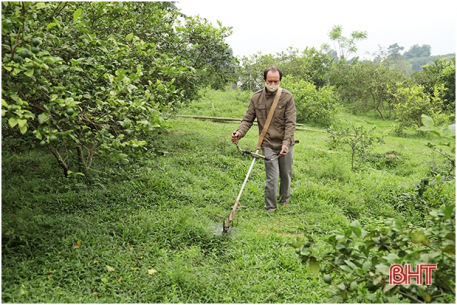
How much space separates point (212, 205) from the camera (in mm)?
5160

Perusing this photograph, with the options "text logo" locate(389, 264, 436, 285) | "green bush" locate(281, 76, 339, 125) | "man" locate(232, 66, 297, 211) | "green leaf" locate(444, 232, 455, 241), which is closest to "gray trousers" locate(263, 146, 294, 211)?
"man" locate(232, 66, 297, 211)

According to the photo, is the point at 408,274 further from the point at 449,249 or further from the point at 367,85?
the point at 367,85

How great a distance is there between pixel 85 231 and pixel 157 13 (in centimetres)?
446

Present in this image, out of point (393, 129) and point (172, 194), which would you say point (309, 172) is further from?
point (393, 129)

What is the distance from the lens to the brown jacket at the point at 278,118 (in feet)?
16.4

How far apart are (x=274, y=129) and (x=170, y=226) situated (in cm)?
196

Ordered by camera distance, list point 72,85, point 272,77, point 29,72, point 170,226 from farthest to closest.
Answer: point 272,77, point 170,226, point 72,85, point 29,72

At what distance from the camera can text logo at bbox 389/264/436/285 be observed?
2027 millimetres

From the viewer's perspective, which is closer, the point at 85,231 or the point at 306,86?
the point at 85,231

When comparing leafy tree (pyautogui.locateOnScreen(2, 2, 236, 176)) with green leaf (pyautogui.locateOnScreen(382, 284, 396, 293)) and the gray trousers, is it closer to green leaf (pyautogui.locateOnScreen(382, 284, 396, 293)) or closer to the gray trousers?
the gray trousers

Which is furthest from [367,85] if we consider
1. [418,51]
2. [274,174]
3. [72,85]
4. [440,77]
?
[418,51]

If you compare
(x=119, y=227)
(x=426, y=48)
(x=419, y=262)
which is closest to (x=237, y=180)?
(x=119, y=227)

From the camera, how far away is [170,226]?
4.25 m

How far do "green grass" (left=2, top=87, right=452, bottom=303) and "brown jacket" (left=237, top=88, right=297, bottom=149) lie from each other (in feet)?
3.21
